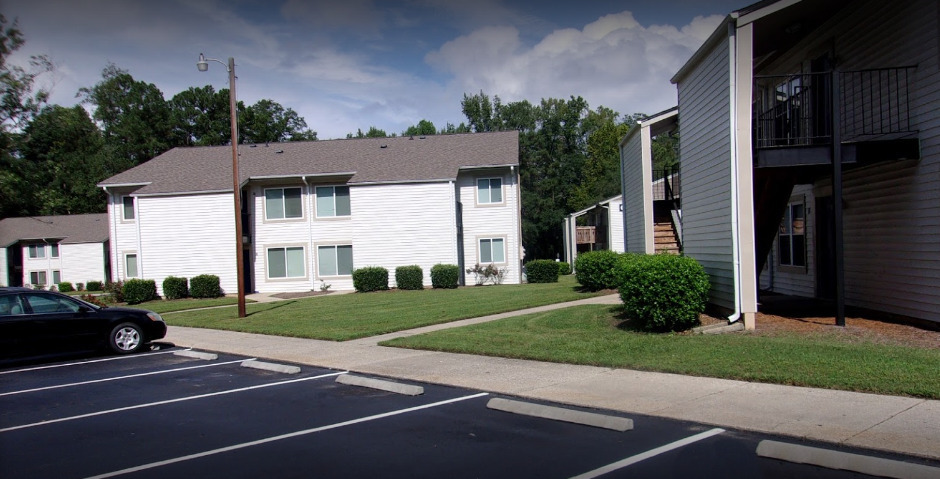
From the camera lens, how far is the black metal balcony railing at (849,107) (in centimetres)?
1147

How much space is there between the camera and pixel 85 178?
5812 centimetres

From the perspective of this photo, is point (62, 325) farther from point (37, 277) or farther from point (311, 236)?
point (37, 277)

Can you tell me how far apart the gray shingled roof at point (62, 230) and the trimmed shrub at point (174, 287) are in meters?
23.8

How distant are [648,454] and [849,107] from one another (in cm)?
1081

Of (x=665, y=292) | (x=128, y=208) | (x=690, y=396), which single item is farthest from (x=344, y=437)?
(x=128, y=208)

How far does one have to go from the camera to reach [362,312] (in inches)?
743

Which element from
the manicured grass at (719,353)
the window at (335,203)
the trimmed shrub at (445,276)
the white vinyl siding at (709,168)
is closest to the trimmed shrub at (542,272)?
the trimmed shrub at (445,276)

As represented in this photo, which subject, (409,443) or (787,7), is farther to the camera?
(787,7)

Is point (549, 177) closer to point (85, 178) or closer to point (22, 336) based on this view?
point (85, 178)

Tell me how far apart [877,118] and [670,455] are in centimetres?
980

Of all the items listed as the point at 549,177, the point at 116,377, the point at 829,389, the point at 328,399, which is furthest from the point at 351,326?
the point at 549,177

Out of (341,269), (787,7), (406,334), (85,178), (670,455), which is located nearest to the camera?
(670,455)

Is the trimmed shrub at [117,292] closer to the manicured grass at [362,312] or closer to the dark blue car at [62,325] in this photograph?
the manicured grass at [362,312]

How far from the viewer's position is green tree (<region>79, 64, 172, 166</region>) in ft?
182
